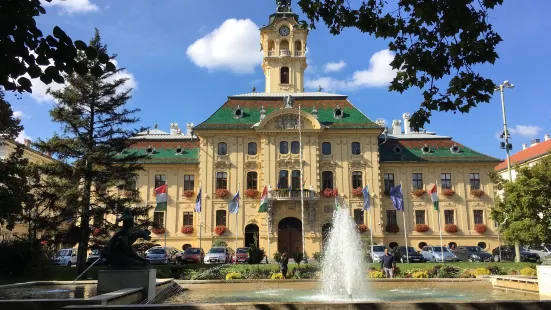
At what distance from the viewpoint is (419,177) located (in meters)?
50.2

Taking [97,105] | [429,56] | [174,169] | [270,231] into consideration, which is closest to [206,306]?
[429,56]

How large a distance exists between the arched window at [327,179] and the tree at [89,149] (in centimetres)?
2170

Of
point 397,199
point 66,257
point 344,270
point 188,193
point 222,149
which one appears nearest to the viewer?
point 344,270

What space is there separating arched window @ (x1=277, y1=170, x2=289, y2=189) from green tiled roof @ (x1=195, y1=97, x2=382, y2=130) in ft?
18.8

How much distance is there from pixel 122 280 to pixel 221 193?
3402 centimetres

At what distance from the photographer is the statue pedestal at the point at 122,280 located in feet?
43.0

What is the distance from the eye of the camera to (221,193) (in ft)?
155

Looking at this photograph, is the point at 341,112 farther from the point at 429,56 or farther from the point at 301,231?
the point at 429,56

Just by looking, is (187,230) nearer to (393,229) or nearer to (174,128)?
(174,128)

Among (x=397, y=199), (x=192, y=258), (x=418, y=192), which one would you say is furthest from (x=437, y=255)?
(x=192, y=258)

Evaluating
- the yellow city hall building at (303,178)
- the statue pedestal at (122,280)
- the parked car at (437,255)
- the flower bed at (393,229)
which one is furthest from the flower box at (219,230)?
the statue pedestal at (122,280)

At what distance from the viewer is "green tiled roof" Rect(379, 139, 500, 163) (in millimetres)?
50031

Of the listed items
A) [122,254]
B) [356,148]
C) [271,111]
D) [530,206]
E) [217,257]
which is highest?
[271,111]

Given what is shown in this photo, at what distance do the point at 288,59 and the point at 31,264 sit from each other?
125 feet
